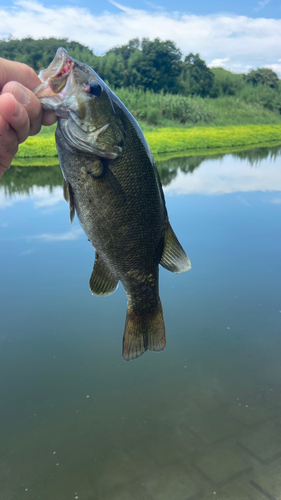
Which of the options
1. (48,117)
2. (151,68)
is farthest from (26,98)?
(151,68)

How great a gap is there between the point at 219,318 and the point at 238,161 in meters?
12.7

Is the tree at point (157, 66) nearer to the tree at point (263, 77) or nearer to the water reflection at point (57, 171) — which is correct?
the tree at point (263, 77)

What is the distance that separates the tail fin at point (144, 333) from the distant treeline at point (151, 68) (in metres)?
25.1

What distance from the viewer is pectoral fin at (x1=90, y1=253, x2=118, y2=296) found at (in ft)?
5.82

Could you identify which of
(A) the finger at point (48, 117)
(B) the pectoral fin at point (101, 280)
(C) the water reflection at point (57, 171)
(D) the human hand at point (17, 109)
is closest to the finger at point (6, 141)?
(D) the human hand at point (17, 109)

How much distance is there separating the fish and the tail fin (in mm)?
226

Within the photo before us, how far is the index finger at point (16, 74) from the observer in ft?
5.17

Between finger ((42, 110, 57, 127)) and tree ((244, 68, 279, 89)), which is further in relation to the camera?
tree ((244, 68, 279, 89))

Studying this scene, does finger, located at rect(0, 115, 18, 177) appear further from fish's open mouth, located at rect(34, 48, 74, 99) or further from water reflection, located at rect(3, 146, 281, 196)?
water reflection, located at rect(3, 146, 281, 196)

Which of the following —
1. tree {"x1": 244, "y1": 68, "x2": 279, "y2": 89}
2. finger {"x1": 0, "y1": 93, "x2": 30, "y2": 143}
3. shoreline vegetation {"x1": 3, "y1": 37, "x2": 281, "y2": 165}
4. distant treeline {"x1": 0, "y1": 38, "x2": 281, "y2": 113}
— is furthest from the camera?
tree {"x1": 244, "y1": 68, "x2": 279, "y2": 89}

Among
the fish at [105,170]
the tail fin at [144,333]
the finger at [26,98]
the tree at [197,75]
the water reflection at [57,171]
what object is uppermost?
the tree at [197,75]

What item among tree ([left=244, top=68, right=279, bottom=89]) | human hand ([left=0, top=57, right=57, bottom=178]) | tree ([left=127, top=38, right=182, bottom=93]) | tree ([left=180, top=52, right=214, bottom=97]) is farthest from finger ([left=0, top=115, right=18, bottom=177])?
tree ([left=244, top=68, right=279, bottom=89])

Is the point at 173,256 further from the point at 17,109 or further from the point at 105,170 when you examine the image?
the point at 17,109

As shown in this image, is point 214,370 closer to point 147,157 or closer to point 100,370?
point 100,370
